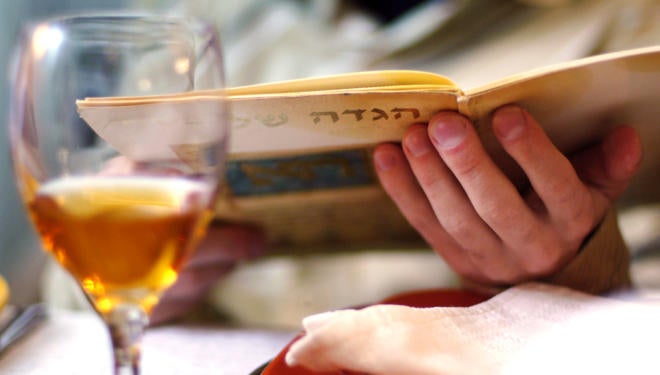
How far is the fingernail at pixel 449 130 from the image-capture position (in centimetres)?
35

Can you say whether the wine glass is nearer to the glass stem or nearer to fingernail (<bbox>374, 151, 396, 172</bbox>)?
the glass stem

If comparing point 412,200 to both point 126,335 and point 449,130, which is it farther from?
point 126,335

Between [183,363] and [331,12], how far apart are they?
629 mm

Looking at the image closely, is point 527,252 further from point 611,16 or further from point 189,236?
point 611,16

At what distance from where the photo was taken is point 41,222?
270 mm

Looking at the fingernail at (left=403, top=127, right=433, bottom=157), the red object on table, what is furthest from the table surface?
the fingernail at (left=403, top=127, right=433, bottom=157)

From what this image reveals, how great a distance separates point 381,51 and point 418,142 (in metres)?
0.48

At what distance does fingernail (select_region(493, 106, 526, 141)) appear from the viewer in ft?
1.16

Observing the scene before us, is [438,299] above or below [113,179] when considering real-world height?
below

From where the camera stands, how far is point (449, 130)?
0.35m

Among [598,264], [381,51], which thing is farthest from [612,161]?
[381,51]

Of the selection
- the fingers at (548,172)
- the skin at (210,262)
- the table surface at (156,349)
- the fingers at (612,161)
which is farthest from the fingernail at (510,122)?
the skin at (210,262)

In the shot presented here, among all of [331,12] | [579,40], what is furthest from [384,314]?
[331,12]

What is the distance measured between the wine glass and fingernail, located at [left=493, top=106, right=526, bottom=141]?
16cm
